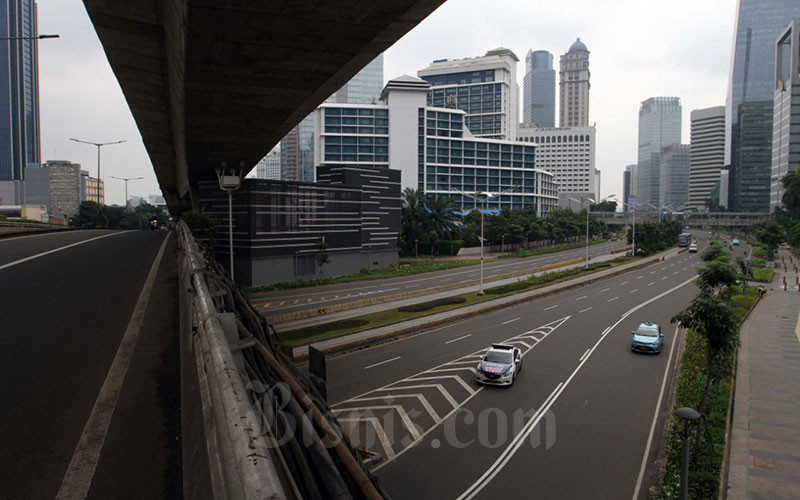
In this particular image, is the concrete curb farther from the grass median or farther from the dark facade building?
the dark facade building

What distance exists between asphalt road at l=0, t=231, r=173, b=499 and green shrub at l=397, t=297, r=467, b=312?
20.1 meters

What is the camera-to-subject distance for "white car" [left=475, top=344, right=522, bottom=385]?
17.1 meters

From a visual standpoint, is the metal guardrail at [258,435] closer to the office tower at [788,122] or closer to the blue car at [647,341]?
the blue car at [647,341]

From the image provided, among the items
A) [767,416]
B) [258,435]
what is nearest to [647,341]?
[767,416]

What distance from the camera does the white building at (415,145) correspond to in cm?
10306

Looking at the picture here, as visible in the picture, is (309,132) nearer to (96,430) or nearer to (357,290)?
(357,290)

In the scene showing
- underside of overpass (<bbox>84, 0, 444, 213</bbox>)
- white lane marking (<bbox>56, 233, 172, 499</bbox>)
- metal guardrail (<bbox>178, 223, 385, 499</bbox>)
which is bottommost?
white lane marking (<bbox>56, 233, 172, 499</bbox>)

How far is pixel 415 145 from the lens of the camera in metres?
105

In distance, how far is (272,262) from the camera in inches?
1620

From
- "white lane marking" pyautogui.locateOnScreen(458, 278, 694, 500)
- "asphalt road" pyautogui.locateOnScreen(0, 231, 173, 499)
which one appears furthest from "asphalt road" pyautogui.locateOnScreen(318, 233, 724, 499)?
"asphalt road" pyautogui.locateOnScreen(0, 231, 173, 499)

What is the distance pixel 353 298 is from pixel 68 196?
422 ft

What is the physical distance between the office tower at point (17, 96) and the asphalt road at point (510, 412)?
194172mm

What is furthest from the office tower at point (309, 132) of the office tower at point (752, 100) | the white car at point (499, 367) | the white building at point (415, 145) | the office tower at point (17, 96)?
the white car at point (499, 367)

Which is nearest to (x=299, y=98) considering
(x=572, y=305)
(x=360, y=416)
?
(x=360, y=416)
